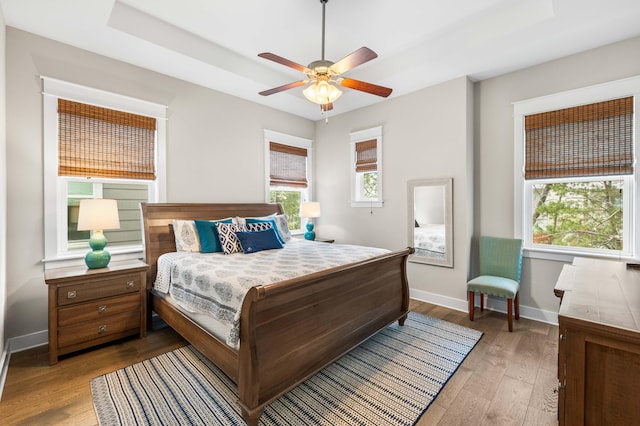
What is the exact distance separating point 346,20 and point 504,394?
11.2 feet

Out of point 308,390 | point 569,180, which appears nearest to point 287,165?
point 308,390

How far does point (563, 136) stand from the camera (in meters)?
3.16

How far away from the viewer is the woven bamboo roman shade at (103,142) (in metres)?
2.85

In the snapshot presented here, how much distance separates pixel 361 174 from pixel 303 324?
127 inches

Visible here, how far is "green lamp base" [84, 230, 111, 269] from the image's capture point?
2.66 metres

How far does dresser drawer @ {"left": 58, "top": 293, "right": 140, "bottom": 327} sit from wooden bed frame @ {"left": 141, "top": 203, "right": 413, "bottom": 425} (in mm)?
A: 247

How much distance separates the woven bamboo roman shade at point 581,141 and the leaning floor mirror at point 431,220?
0.94m

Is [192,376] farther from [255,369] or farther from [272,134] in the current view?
[272,134]

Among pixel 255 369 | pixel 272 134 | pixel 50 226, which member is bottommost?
pixel 255 369

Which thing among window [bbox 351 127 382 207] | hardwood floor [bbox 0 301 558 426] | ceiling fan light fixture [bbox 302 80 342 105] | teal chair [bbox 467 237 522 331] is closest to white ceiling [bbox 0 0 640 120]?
ceiling fan light fixture [bbox 302 80 342 105]

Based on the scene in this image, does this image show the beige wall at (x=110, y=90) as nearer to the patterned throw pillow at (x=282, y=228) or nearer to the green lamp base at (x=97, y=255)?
the green lamp base at (x=97, y=255)

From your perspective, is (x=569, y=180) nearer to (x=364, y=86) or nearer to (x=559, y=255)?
(x=559, y=255)

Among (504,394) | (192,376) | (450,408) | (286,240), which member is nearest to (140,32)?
(286,240)

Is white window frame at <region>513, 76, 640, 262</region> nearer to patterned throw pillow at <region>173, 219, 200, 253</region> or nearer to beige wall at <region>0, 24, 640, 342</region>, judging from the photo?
beige wall at <region>0, 24, 640, 342</region>
